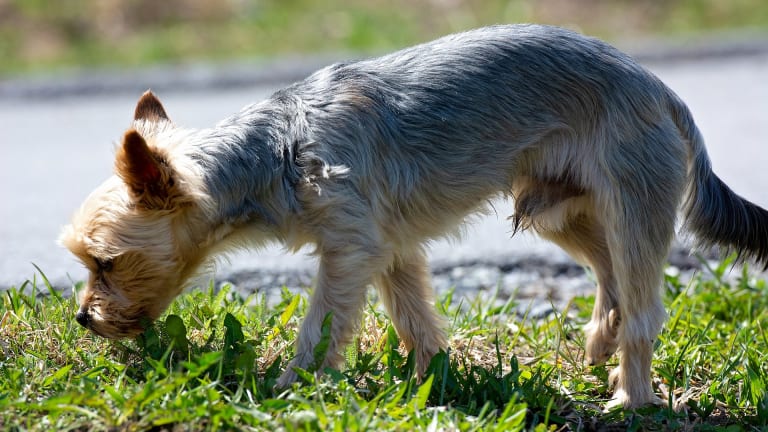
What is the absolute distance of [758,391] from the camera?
4336 mm

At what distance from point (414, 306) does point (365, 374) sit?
0.40 m

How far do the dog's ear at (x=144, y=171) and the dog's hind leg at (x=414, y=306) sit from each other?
1.09 m

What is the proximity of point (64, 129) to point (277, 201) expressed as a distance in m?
8.18

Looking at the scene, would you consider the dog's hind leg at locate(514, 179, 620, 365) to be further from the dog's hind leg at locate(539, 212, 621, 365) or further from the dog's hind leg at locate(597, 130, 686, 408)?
the dog's hind leg at locate(597, 130, 686, 408)

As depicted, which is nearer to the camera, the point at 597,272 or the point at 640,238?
the point at 640,238

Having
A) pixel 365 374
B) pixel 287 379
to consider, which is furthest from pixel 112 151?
pixel 287 379

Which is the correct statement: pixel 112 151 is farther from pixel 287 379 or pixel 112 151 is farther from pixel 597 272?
pixel 597 272

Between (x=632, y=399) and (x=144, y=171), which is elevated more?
(x=144, y=171)

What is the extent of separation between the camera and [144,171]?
391cm

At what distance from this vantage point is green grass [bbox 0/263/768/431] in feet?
11.7

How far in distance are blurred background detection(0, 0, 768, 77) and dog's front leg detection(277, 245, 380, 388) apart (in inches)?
409

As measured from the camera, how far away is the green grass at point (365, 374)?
3580mm

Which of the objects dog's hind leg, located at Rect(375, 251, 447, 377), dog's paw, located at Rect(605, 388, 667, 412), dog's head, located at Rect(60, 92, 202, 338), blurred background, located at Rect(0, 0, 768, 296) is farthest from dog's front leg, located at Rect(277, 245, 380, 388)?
blurred background, located at Rect(0, 0, 768, 296)

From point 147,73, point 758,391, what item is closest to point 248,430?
point 758,391
